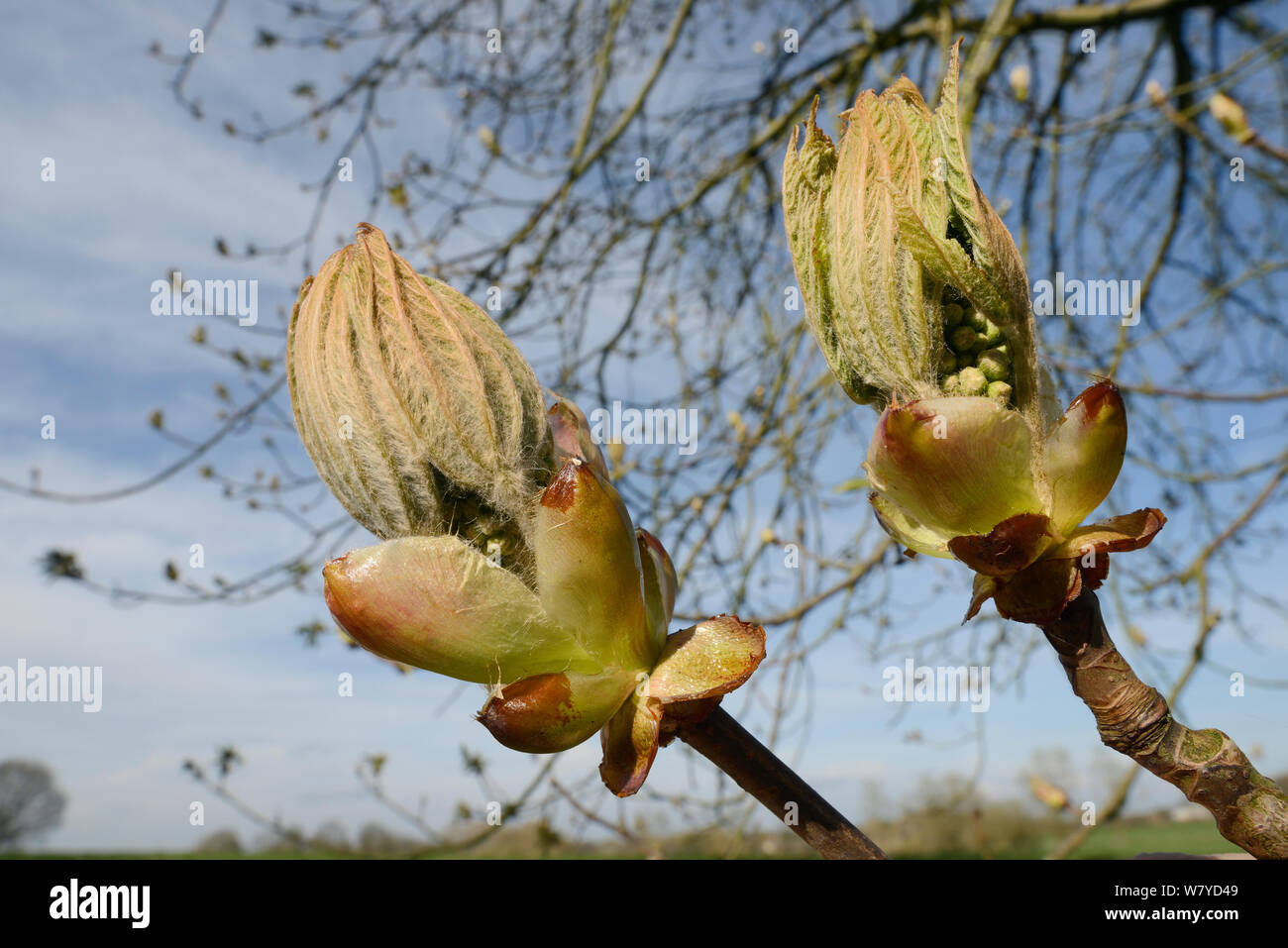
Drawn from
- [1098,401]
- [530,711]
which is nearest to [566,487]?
[530,711]

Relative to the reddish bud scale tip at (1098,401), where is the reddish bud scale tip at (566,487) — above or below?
below

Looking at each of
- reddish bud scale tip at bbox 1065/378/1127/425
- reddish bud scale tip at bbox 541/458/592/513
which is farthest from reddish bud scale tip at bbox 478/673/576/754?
reddish bud scale tip at bbox 1065/378/1127/425

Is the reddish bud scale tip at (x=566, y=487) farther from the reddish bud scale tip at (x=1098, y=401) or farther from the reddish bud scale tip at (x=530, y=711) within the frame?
the reddish bud scale tip at (x=1098, y=401)

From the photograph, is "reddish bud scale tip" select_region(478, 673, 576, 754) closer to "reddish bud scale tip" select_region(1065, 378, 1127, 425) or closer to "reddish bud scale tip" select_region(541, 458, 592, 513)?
"reddish bud scale tip" select_region(541, 458, 592, 513)

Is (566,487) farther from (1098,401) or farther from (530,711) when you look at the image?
(1098,401)

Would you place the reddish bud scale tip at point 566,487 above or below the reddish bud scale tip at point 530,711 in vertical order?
above

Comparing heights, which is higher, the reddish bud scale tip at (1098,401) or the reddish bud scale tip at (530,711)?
the reddish bud scale tip at (1098,401)

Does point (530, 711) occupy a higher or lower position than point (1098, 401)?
lower

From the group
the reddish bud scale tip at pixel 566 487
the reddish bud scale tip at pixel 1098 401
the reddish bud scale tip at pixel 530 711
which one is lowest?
the reddish bud scale tip at pixel 530 711

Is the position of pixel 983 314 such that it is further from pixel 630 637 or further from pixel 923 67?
pixel 923 67

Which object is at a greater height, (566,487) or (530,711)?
(566,487)

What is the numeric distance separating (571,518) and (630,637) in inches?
3.4

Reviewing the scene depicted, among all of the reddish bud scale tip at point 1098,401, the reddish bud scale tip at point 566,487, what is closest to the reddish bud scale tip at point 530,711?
the reddish bud scale tip at point 566,487

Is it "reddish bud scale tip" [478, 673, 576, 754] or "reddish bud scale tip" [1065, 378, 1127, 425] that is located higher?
"reddish bud scale tip" [1065, 378, 1127, 425]
